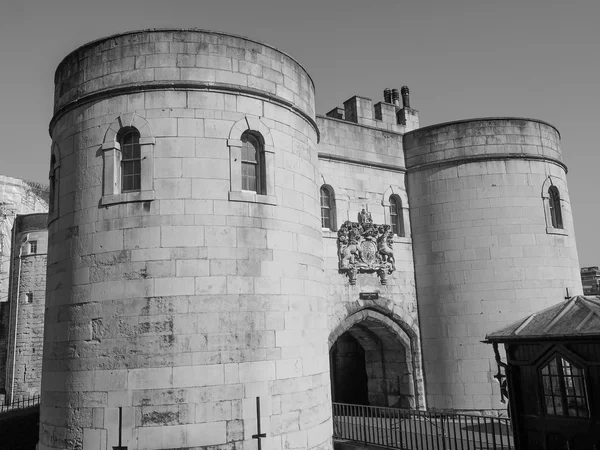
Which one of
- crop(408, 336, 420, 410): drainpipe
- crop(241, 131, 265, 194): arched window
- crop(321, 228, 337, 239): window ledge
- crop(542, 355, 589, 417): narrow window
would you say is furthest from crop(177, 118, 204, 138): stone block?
crop(408, 336, 420, 410): drainpipe

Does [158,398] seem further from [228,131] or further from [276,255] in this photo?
[228,131]

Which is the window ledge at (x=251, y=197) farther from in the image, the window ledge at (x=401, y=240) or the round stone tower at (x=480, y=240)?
the round stone tower at (x=480, y=240)

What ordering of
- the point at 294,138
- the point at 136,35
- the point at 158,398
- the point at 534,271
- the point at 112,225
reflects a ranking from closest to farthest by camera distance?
the point at 158,398, the point at 112,225, the point at 136,35, the point at 294,138, the point at 534,271

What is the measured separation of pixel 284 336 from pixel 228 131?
15.4ft

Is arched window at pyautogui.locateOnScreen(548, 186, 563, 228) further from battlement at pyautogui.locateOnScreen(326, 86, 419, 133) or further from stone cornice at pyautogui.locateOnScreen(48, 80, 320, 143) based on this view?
stone cornice at pyautogui.locateOnScreen(48, 80, 320, 143)

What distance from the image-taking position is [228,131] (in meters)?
11.9

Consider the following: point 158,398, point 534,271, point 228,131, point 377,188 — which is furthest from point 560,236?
point 158,398

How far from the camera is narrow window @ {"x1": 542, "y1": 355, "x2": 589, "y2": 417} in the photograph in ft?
27.9

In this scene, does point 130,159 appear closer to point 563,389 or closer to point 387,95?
point 563,389

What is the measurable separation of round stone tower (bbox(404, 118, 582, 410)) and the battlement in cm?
161

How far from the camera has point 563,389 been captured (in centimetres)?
867

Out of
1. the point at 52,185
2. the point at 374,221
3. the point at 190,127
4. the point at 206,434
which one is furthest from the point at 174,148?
the point at 374,221

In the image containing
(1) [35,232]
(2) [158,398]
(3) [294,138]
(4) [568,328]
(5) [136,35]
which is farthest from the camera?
(1) [35,232]

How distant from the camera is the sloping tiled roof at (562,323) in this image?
8.54 m
